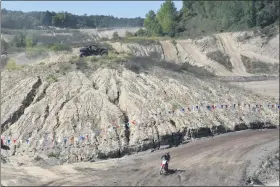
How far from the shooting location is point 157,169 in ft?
81.5

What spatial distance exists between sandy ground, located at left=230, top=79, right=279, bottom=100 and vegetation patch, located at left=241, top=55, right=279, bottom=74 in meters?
6.95

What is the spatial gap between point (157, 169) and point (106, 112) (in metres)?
7.77

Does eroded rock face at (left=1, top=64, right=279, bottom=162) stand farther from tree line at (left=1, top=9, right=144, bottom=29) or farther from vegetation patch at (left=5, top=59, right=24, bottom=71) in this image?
tree line at (left=1, top=9, right=144, bottom=29)

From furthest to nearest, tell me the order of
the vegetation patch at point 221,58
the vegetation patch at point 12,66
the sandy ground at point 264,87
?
the vegetation patch at point 221,58
the sandy ground at point 264,87
the vegetation patch at point 12,66

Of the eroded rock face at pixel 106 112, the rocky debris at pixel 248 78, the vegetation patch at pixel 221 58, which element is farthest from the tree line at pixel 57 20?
the rocky debris at pixel 248 78

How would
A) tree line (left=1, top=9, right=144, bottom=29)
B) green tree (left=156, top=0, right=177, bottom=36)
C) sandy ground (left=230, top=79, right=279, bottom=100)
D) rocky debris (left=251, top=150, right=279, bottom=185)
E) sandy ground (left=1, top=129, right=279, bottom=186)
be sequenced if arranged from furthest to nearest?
green tree (left=156, top=0, right=177, bottom=36), sandy ground (left=230, top=79, right=279, bottom=100), tree line (left=1, top=9, right=144, bottom=29), rocky debris (left=251, top=150, right=279, bottom=185), sandy ground (left=1, top=129, right=279, bottom=186)

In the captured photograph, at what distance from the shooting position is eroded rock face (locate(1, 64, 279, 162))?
28.9 meters

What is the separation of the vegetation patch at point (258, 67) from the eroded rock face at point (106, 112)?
25.8 meters

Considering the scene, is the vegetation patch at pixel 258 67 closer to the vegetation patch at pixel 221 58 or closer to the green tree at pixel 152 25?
the vegetation patch at pixel 221 58

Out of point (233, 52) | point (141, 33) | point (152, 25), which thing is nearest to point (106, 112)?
Result: point (233, 52)

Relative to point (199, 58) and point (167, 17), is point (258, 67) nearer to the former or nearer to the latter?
point (199, 58)

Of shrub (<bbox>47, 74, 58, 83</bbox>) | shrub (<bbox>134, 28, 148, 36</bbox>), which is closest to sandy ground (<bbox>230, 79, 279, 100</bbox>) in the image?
shrub (<bbox>47, 74, 58, 83</bbox>)

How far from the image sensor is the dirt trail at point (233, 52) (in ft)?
214

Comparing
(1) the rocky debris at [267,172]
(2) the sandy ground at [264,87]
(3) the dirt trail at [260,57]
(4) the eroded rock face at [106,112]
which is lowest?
(1) the rocky debris at [267,172]
